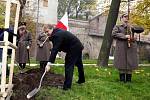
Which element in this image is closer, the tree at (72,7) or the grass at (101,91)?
the grass at (101,91)

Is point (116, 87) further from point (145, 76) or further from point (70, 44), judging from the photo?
point (145, 76)

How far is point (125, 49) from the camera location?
1141cm

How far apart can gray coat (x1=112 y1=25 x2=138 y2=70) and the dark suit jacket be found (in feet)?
5.19

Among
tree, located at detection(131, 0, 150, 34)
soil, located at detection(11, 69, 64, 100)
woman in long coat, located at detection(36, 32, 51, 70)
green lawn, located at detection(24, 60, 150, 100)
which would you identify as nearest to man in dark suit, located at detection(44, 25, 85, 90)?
green lawn, located at detection(24, 60, 150, 100)

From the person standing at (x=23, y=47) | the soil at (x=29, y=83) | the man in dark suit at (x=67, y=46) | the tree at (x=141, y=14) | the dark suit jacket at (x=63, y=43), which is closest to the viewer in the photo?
the soil at (x=29, y=83)

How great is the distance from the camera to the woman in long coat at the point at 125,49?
37.2 feet

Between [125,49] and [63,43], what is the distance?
2158 millimetres

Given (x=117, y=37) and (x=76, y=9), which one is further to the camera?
(x=76, y=9)

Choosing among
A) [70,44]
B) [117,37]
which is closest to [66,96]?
[70,44]

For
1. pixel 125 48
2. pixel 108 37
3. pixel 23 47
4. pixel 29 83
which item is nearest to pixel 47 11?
pixel 108 37

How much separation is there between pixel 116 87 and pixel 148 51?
Result: 29700 millimetres

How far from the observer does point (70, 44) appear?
10125 mm

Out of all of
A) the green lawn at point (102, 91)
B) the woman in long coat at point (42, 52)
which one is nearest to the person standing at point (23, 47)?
the woman in long coat at point (42, 52)

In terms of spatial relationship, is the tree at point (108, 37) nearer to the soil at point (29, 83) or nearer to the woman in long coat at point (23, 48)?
the woman in long coat at point (23, 48)
